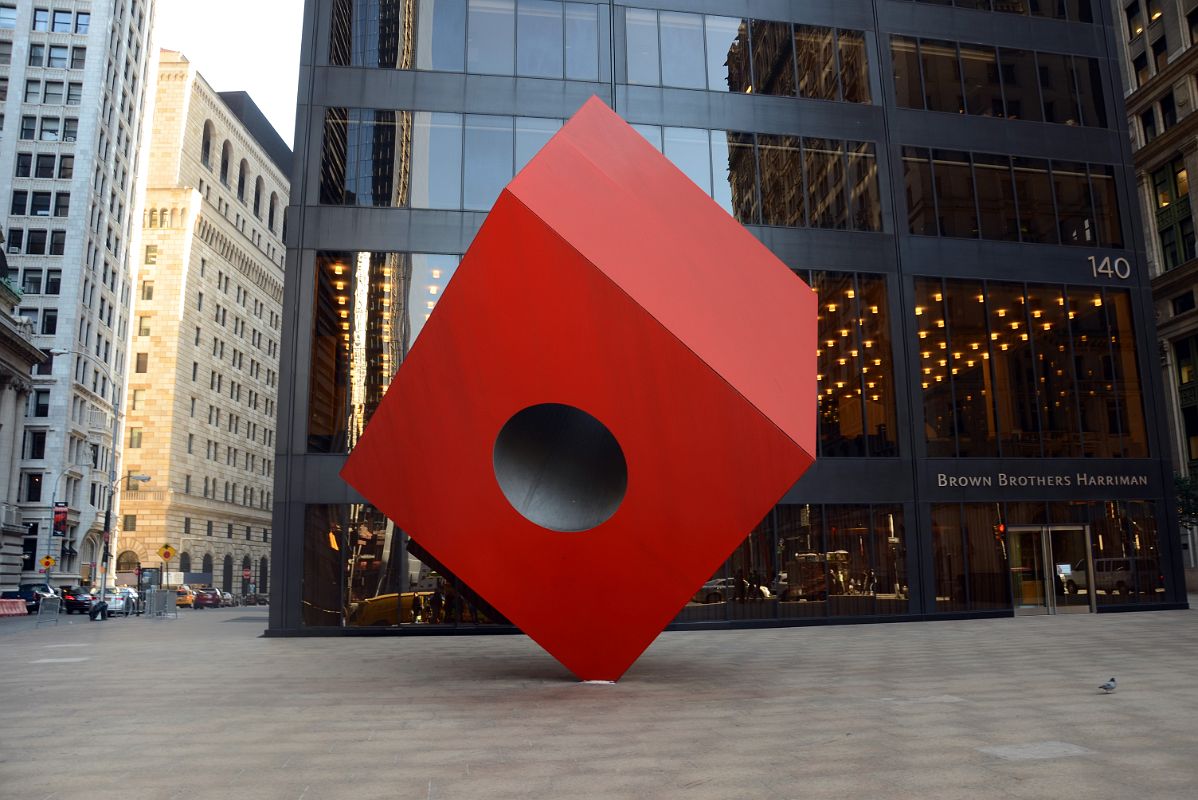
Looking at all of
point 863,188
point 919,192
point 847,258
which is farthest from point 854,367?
point 919,192

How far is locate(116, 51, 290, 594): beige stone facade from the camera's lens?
7206 centimetres

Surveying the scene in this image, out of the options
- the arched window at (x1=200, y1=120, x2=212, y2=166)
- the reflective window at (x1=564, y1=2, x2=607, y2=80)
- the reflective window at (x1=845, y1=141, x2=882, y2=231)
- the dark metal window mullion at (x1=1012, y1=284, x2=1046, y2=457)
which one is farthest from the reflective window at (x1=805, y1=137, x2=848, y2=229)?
the arched window at (x1=200, y1=120, x2=212, y2=166)

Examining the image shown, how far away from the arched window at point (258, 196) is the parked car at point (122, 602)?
203 feet

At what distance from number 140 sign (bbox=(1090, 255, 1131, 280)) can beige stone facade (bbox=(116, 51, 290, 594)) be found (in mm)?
62854

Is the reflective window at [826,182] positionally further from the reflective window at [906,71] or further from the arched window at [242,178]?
the arched window at [242,178]

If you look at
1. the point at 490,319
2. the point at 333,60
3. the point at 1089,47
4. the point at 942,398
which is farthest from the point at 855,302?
the point at 490,319

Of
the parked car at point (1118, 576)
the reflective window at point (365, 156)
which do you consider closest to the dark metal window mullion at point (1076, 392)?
the parked car at point (1118, 576)

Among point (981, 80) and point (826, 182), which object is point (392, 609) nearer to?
point (826, 182)

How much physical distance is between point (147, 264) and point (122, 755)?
79757 millimetres

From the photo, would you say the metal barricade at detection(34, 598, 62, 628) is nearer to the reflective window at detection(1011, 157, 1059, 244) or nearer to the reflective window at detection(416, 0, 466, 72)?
the reflective window at detection(416, 0, 466, 72)

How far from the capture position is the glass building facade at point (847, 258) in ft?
67.2

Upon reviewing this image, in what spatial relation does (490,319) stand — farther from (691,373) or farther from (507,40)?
(507,40)

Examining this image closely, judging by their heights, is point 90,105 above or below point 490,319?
above

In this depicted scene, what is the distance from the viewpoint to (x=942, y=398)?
22625mm
